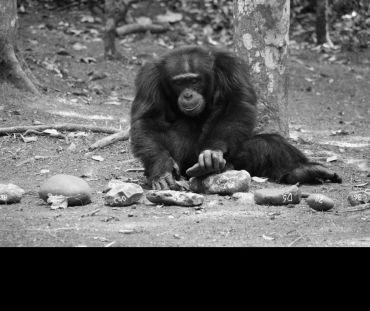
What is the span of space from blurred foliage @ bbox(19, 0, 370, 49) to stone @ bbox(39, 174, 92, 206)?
8.78 m

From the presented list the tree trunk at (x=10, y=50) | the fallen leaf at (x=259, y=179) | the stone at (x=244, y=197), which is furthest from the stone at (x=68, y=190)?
the tree trunk at (x=10, y=50)

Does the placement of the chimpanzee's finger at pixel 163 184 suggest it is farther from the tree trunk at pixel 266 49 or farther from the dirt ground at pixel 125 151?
the tree trunk at pixel 266 49

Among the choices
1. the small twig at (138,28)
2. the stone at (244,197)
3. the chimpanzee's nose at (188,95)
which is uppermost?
the small twig at (138,28)

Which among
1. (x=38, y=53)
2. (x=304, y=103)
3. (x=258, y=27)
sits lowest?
(x=304, y=103)

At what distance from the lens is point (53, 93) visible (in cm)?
925

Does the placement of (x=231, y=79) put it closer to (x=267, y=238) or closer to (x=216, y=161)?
(x=216, y=161)

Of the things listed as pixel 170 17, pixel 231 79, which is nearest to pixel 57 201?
pixel 231 79

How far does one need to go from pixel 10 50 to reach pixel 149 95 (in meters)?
2.78

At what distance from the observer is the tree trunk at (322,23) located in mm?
13242

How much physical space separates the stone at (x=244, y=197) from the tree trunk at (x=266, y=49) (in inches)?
80.2

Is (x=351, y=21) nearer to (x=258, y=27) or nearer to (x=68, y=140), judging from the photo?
(x=258, y=27)

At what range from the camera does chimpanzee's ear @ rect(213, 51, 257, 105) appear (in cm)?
645

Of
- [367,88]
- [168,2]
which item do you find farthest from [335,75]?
[168,2]

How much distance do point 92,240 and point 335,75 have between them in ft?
29.7
